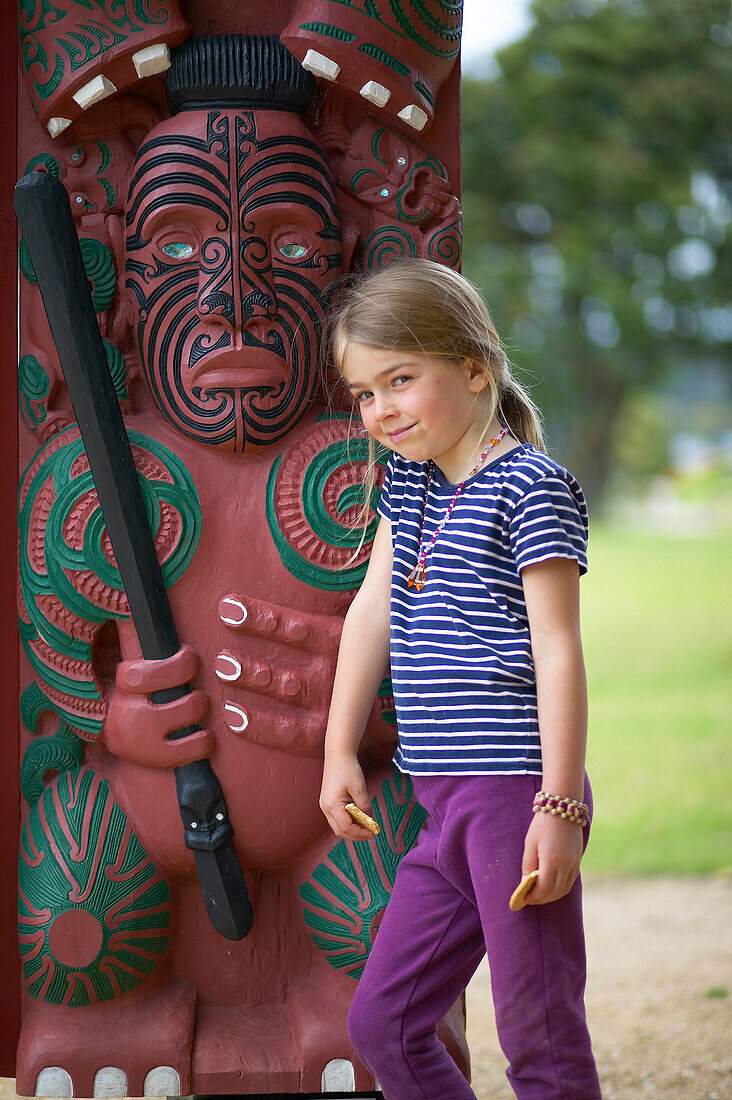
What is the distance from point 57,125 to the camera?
5.55 ft

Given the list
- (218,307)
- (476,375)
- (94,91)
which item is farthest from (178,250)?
(476,375)

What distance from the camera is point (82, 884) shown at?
65.7 inches

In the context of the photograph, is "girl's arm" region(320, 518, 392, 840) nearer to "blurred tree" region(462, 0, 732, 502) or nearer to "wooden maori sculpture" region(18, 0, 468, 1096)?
"wooden maori sculpture" region(18, 0, 468, 1096)

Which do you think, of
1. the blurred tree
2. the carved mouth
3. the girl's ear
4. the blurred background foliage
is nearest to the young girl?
the girl's ear

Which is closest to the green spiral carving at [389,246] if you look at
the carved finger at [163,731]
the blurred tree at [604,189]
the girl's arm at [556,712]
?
the girl's arm at [556,712]

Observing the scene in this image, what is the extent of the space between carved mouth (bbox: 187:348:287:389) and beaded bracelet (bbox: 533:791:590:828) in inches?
27.9

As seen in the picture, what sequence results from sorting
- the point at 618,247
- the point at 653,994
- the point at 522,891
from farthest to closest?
the point at 618,247 < the point at 653,994 < the point at 522,891

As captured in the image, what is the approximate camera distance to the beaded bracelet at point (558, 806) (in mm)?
1342

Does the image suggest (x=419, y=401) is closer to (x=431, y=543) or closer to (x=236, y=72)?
(x=431, y=543)

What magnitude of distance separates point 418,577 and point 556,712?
26 centimetres

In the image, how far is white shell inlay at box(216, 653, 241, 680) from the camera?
1.66 m

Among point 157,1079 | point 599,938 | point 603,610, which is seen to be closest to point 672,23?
point 603,610

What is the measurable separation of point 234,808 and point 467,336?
75cm

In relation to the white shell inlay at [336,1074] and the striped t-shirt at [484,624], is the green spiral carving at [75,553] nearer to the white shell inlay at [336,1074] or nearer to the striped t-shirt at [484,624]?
the striped t-shirt at [484,624]
